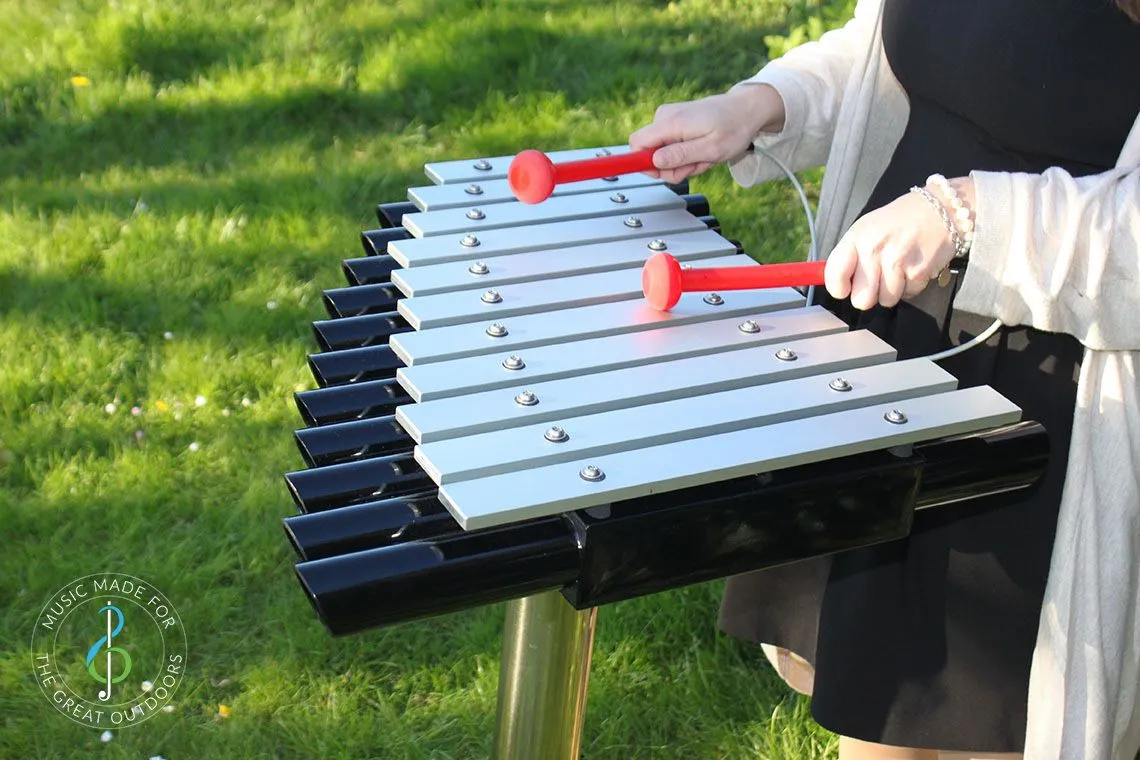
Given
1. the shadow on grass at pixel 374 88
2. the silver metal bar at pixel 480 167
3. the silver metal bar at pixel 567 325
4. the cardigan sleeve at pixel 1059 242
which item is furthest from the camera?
the shadow on grass at pixel 374 88

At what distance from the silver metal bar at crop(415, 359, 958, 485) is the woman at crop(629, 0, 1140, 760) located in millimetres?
118

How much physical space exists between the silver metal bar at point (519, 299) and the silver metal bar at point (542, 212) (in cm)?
21

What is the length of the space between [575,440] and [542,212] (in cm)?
71

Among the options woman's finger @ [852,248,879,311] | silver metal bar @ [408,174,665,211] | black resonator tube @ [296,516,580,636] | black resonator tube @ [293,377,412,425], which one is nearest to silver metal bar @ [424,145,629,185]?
silver metal bar @ [408,174,665,211]

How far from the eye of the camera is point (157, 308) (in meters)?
3.99

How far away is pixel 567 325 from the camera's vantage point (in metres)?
1.97

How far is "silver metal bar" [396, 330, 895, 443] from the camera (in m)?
1.76

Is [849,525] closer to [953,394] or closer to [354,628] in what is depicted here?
[953,394]

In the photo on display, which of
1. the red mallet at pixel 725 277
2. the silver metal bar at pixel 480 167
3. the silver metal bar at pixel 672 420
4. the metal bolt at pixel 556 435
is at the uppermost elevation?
the red mallet at pixel 725 277

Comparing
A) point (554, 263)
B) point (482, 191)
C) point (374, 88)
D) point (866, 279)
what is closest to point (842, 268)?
point (866, 279)

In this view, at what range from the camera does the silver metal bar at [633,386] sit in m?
1.76

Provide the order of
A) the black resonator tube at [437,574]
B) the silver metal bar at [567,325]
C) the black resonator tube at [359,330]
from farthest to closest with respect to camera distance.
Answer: the black resonator tube at [359,330] < the silver metal bar at [567,325] < the black resonator tube at [437,574]

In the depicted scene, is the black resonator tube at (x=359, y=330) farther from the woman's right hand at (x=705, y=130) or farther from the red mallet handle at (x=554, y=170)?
the woman's right hand at (x=705, y=130)

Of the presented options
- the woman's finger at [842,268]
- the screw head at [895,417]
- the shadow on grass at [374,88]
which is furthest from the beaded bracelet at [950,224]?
the shadow on grass at [374,88]
